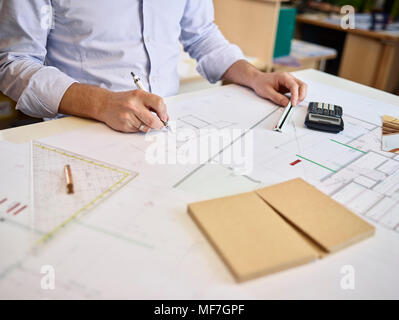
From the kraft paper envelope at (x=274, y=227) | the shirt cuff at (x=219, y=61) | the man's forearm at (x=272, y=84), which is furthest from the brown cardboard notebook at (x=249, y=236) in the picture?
the shirt cuff at (x=219, y=61)

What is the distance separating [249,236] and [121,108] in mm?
425

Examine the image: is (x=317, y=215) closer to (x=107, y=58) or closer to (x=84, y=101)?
(x=84, y=101)

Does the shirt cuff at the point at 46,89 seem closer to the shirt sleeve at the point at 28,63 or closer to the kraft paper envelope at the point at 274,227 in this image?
the shirt sleeve at the point at 28,63

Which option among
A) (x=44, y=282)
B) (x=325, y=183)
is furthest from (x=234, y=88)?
(x=44, y=282)

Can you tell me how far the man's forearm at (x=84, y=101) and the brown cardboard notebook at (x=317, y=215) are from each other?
0.42 metres

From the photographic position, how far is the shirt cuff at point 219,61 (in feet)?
3.99

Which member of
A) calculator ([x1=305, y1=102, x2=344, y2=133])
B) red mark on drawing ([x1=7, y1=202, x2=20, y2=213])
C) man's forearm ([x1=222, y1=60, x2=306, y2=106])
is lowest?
red mark on drawing ([x1=7, y1=202, x2=20, y2=213])

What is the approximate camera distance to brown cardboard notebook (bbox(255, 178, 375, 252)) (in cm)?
53

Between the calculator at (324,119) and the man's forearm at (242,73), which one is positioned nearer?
the calculator at (324,119)

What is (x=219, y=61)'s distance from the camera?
4.04 ft

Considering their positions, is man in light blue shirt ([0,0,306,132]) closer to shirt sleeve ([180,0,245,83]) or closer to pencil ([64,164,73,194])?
shirt sleeve ([180,0,245,83])

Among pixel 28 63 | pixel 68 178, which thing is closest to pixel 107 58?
pixel 28 63

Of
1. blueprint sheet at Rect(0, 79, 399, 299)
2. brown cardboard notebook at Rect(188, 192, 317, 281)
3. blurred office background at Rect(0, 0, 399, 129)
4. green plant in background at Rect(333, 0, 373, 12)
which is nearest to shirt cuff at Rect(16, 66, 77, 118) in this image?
blueprint sheet at Rect(0, 79, 399, 299)
